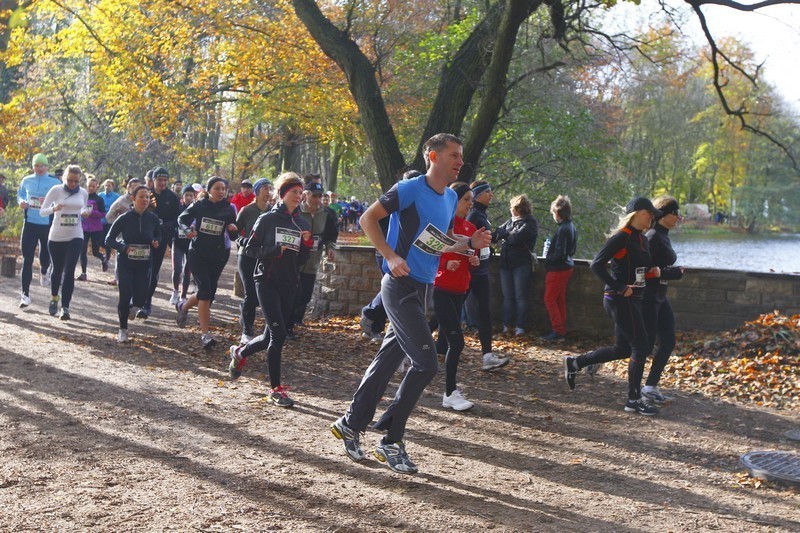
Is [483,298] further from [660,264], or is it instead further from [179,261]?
[179,261]

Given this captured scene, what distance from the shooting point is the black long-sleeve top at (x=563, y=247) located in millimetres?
12508

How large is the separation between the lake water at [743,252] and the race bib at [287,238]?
20.6 metres

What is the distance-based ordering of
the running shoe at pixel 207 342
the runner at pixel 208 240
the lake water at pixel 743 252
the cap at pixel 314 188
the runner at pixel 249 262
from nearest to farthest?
1. the runner at pixel 249 262
2. the running shoe at pixel 207 342
3. the runner at pixel 208 240
4. the cap at pixel 314 188
5. the lake water at pixel 743 252

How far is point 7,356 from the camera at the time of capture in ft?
32.9

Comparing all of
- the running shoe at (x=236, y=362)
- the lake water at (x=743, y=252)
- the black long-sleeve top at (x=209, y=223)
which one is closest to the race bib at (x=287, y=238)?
the running shoe at (x=236, y=362)

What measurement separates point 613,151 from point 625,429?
537 inches

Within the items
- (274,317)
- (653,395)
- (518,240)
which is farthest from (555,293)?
(274,317)

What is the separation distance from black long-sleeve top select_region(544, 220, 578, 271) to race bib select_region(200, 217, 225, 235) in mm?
4322

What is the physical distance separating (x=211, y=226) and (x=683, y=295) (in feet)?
20.1

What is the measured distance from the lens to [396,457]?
6.20m

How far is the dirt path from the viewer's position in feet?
17.2

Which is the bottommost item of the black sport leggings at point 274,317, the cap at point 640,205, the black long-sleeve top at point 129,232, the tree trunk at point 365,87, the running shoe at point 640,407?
the running shoe at point 640,407

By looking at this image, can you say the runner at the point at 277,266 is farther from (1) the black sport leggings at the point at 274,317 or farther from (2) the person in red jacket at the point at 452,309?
(2) the person in red jacket at the point at 452,309

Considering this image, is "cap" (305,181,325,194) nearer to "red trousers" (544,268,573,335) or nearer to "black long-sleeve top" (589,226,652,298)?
"red trousers" (544,268,573,335)
